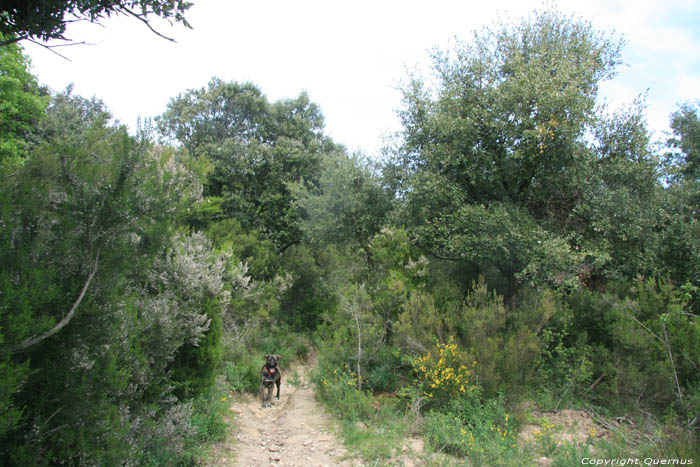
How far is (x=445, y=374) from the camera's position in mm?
6348

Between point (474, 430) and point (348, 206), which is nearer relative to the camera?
point (474, 430)

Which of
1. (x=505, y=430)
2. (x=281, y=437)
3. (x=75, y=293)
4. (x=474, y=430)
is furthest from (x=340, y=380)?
(x=75, y=293)

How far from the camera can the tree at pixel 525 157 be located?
318 inches

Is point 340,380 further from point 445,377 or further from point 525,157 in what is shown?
point 525,157

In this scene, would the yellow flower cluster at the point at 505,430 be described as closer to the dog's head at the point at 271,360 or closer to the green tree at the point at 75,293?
the dog's head at the point at 271,360

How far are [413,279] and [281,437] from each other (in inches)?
174

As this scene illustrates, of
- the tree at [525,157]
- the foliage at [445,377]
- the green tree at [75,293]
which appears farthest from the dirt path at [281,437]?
the tree at [525,157]

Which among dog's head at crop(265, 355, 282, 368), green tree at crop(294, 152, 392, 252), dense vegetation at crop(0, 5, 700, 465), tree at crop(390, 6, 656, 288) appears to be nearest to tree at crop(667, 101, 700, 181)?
dense vegetation at crop(0, 5, 700, 465)

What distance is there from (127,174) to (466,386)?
558cm

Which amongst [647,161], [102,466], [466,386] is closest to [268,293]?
[466,386]

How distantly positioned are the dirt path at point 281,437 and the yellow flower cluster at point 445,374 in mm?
1743

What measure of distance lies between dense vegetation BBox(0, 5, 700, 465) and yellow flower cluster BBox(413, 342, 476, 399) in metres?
0.03

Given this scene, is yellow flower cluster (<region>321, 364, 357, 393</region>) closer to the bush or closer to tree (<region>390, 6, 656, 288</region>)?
the bush

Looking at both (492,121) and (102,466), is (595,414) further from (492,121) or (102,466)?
(102,466)
